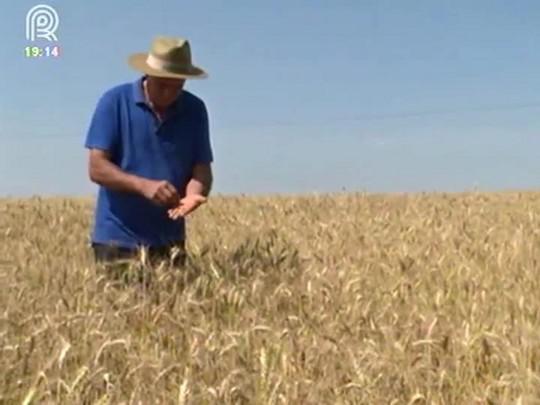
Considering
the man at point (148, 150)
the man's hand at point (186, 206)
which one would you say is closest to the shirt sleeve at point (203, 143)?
the man at point (148, 150)

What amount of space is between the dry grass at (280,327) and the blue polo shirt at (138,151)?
26 centimetres

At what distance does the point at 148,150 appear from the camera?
3.98 metres

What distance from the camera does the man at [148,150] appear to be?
12.7 ft

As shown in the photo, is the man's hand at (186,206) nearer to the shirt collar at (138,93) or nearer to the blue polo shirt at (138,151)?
the blue polo shirt at (138,151)

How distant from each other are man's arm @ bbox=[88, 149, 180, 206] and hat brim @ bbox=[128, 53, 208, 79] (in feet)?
1.45

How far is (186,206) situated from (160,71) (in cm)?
65

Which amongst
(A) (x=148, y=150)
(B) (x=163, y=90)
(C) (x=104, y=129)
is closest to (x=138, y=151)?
(A) (x=148, y=150)

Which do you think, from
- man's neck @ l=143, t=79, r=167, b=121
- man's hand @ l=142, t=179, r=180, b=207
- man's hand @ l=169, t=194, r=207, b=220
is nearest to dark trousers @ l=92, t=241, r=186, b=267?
man's hand @ l=169, t=194, r=207, b=220

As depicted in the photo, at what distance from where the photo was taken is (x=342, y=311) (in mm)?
3234

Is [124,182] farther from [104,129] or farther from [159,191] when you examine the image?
[104,129]

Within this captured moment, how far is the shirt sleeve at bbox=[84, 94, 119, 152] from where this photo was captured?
3893 mm

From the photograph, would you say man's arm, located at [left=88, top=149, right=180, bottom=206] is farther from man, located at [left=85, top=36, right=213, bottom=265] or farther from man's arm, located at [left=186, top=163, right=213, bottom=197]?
man's arm, located at [left=186, top=163, right=213, bottom=197]

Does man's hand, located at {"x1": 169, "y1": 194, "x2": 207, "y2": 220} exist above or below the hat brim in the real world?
below

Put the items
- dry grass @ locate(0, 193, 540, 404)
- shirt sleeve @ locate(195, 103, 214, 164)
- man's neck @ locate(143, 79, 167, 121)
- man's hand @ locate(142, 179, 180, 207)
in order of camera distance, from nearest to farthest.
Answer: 1. dry grass @ locate(0, 193, 540, 404)
2. man's hand @ locate(142, 179, 180, 207)
3. man's neck @ locate(143, 79, 167, 121)
4. shirt sleeve @ locate(195, 103, 214, 164)
